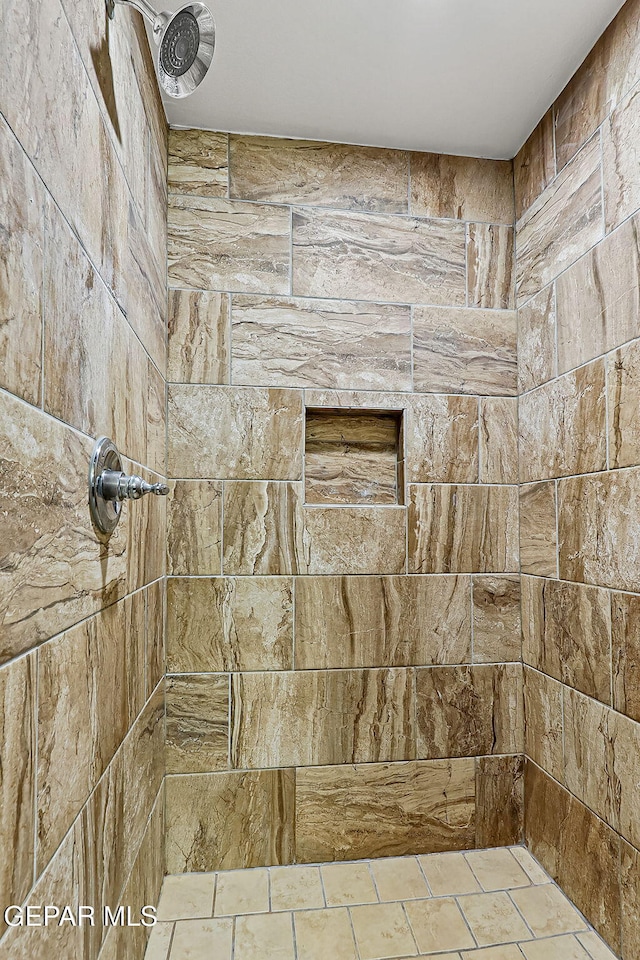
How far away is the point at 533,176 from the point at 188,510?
1610mm

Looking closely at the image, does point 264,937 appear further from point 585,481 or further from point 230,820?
point 585,481

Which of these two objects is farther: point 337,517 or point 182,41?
point 337,517

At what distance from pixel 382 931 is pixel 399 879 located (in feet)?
0.76

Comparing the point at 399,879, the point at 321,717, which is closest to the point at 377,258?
the point at 321,717

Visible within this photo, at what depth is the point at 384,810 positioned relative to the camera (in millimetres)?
1846

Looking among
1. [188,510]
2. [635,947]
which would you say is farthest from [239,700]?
Answer: [635,947]

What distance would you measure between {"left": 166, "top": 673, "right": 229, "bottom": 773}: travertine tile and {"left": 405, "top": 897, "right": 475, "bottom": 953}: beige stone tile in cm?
69

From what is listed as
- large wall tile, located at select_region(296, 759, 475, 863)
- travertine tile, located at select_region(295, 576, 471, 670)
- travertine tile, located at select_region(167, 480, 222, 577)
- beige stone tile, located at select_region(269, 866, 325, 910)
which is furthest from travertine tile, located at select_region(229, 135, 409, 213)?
beige stone tile, located at select_region(269, 866, 325, 910)

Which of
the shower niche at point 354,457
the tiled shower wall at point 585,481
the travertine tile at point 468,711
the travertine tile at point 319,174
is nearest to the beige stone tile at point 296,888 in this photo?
the travertine tile at point 468,711

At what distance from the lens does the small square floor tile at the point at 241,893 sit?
1588 mm

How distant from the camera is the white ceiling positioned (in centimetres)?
145

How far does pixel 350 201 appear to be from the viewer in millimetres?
1930

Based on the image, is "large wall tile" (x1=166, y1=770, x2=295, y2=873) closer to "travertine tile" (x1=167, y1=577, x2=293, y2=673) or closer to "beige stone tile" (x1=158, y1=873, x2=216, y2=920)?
"beige stone tile" (x1=158, y1=873, x2=216, y2=920)

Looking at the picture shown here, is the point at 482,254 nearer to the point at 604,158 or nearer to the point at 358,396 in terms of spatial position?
the point at 604,158
